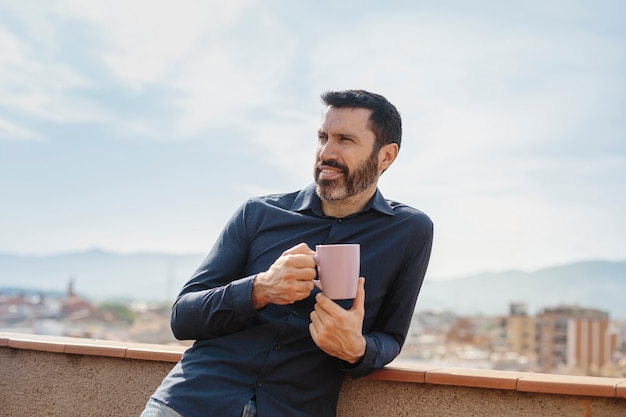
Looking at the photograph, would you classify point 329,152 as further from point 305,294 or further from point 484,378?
point 484,378

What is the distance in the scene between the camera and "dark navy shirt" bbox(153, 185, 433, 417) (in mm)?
1778

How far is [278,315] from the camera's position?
1.86 metres

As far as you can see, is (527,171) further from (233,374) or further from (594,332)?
(233,374)

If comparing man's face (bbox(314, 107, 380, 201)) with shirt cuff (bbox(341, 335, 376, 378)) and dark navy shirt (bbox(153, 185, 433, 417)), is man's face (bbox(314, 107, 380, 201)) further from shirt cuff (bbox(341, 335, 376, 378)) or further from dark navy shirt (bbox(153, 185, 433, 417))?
shirt cuff (bbox(341, 335, 376, 378))

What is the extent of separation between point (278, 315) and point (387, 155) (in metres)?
0.60

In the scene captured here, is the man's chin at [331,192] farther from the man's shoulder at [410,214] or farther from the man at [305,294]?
the man's shoulder at [410,214]

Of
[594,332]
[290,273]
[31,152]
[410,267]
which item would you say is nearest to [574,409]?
[410,267]

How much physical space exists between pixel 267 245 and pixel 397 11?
10068cm

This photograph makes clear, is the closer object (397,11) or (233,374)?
(233,374)

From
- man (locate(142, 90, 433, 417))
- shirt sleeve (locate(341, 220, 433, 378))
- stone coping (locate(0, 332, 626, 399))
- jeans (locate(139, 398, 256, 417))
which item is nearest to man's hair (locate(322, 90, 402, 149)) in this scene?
man (locate(142, 90, 433, 417))

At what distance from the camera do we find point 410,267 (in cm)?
193

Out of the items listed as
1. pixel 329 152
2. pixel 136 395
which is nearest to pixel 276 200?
pixel 329 152

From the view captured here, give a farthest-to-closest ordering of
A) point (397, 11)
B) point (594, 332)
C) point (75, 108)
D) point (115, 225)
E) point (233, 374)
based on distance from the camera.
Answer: point (115, 225), point (75, 108), point (397, 11), point (594, 332), point (233, 374)

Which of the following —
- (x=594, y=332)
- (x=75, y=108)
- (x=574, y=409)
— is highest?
(x=75, y=108)
